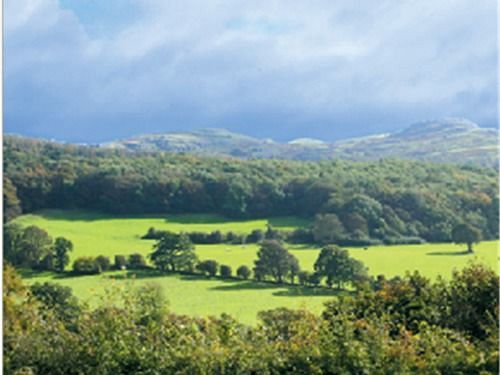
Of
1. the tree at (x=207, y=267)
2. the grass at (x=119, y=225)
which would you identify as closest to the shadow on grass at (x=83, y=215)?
the grass at (x=119, y=225)

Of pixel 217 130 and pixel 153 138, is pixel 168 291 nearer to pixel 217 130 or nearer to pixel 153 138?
pixel 153 138

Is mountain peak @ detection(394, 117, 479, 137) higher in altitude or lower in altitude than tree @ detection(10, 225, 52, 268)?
higher

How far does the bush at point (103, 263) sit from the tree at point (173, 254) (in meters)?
1.79

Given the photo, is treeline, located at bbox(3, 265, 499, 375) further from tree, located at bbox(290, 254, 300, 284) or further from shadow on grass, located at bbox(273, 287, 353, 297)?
tree, located at bbox(290, 254, 300, 284)

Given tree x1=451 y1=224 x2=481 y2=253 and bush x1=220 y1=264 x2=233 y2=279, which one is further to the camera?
tree x1=451 y1=224 x2=481 y2=253

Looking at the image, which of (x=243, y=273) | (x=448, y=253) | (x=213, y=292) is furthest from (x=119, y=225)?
(x=448, y=253)

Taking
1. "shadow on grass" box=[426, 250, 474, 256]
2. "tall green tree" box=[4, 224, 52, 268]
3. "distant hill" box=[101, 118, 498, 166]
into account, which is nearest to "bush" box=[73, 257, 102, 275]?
"tall green tree" box=[4, 224, 52, 268]

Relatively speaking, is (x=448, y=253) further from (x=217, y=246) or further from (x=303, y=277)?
(x=217, y=246)

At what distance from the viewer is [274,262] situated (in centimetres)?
2450

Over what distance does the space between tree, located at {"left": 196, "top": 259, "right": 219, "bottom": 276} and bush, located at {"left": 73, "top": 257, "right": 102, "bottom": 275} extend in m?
3.85

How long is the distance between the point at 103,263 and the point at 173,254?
2.78m

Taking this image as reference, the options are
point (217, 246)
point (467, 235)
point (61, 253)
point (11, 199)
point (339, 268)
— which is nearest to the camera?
point (339, 268)

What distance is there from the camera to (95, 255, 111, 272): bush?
24733mm

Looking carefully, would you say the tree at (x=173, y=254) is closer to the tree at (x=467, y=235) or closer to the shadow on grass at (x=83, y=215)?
the shadow on grass at (x=83, y=215)
